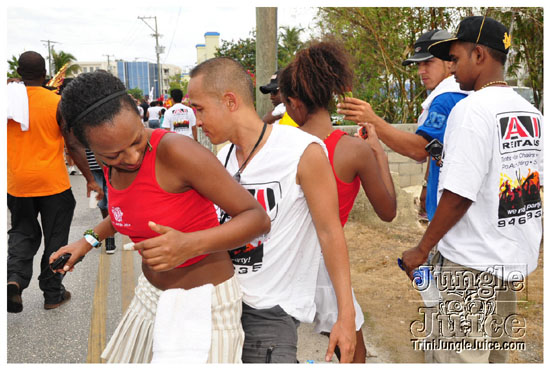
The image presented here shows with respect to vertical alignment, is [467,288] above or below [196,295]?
below

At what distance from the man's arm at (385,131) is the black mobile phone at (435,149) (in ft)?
0.12

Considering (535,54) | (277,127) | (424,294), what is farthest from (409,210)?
(277,127)

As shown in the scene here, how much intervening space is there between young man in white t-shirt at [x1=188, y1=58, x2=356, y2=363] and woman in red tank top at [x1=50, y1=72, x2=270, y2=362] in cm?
12

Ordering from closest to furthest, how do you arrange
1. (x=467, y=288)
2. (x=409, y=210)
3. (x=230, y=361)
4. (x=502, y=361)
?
(x=230, y=361)
(x=467, y=288)
(x=502, y=361)
(x=409, y=210)

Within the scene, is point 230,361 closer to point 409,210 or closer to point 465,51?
point 465,51

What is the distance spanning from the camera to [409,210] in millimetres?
7328

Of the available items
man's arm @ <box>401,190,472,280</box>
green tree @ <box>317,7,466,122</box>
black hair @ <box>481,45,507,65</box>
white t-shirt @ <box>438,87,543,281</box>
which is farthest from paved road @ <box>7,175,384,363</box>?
green tree @ <box>317,7,466,122</box>

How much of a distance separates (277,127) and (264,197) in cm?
35

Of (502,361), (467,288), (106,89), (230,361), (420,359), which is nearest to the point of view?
(106,89)

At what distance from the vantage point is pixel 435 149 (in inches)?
119

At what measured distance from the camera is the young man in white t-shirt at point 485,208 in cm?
242

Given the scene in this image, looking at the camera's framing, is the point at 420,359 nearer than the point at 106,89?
No

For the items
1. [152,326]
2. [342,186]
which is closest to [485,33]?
[342,186]

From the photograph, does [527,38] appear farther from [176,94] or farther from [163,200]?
A: [163,200]
